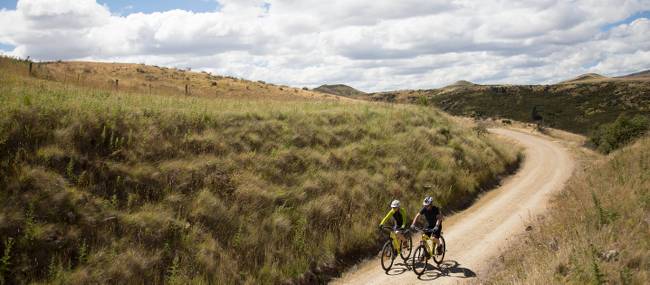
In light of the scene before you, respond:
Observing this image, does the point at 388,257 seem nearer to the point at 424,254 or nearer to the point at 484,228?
the point at 424,254

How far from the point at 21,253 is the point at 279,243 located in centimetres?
604

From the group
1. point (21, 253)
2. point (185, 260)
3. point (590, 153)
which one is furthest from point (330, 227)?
point (590, 153)

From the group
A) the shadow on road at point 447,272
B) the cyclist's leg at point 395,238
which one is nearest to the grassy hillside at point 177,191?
the cyclist's leg at point 395,238

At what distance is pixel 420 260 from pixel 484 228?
4.85 meters

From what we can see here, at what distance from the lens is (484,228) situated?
15484 mm

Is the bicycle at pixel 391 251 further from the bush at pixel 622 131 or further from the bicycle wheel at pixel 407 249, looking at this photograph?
the bush at pixel 622 131

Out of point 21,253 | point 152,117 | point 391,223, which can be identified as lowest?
point 391,223

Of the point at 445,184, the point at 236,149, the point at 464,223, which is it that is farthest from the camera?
the point at 445,184

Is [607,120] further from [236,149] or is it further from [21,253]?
[21,253]

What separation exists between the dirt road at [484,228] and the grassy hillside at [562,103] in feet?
149

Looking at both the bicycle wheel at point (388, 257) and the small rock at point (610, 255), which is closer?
the small rock at point (610, 255)

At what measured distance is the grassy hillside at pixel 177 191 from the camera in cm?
896

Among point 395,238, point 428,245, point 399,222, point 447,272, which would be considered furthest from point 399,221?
point 447,272

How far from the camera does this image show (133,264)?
9.13m
